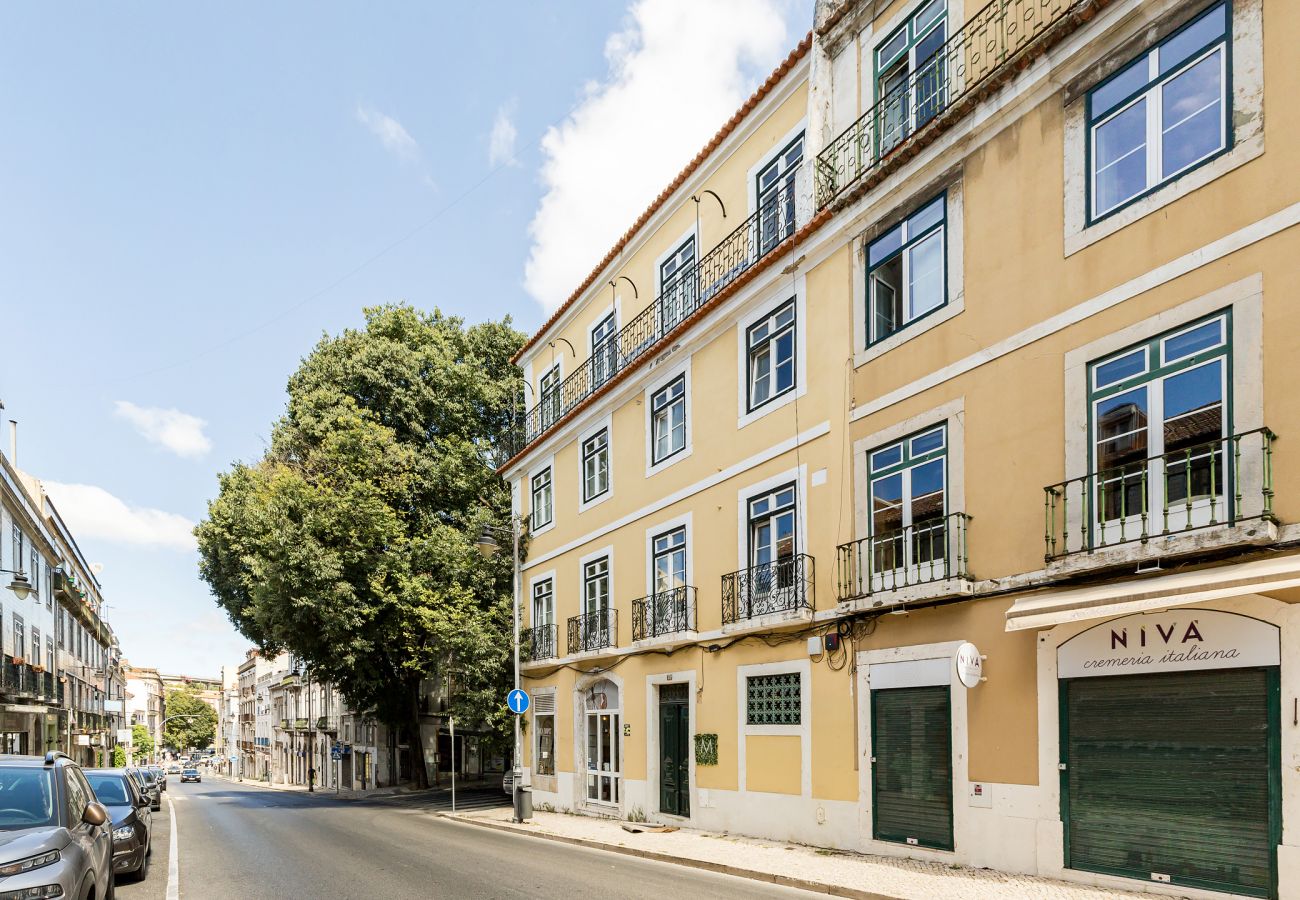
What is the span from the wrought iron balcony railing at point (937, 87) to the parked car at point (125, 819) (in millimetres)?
13250

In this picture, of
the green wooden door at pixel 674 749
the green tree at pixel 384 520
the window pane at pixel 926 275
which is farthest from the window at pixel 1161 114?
the green tree at pixel 384 520

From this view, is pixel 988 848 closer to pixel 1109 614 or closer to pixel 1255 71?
pixel 1109 614

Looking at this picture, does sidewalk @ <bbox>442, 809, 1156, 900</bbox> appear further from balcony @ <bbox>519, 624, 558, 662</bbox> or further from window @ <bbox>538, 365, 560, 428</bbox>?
window @ <bbox>538, 365, 560, 428</bbox>

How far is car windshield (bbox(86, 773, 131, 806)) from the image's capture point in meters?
13.9

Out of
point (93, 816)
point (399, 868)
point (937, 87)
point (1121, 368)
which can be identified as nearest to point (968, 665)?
point (1121, 368)

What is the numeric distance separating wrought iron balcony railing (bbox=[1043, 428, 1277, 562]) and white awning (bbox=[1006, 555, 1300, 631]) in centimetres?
44

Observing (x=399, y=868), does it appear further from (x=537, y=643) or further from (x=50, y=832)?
(x=537, y=643)

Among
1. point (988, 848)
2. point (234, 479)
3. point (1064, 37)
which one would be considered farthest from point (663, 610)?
point (234, 479)

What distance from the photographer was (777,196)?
17.9 metres

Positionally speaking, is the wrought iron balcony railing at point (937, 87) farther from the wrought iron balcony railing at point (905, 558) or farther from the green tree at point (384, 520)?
the green tree at point (384, 520)

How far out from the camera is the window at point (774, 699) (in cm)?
1588

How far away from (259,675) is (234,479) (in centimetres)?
6498

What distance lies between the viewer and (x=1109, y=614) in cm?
997

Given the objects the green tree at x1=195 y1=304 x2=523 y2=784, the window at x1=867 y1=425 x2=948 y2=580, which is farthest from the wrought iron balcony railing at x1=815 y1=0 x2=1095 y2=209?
the green tree at x1=195 y1=304 x2=523 y2=784
